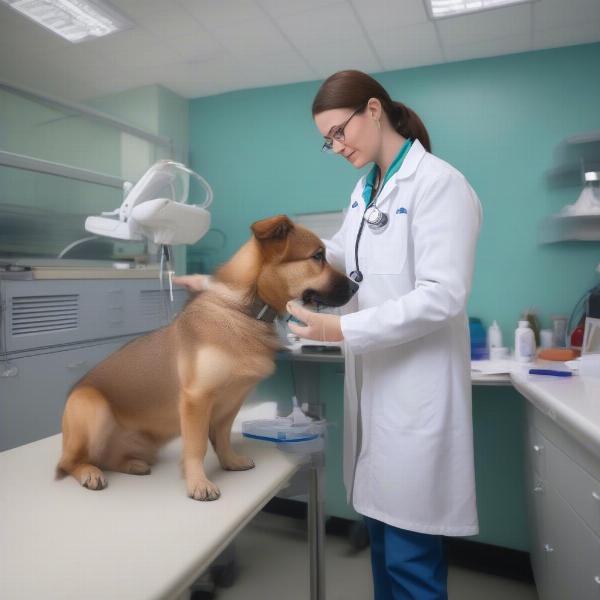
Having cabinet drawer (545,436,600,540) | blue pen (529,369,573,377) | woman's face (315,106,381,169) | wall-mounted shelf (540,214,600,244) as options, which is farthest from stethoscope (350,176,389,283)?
wall-mounted shelf (540,214,600,244)

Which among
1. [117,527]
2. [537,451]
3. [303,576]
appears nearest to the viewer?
[117,527]

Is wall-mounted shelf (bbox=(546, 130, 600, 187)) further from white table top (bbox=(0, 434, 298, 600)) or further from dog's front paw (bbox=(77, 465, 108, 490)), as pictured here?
dog's front paw (bbox=(77, 465, 108, 490))

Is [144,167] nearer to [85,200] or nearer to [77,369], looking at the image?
[85,200]

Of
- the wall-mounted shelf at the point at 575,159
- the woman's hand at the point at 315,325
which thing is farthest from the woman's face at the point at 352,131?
the wall-mounted shelf at the point at 575,159

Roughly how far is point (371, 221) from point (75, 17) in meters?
2.19

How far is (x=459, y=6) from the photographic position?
2215mm

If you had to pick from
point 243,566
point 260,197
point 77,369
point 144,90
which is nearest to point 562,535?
point 243,566

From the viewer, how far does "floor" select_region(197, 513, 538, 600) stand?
6.49 feet

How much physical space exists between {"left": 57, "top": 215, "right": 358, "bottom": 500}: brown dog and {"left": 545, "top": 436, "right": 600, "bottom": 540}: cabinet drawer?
2.35ft

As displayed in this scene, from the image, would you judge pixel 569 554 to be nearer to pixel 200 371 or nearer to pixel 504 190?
pixel 200 371

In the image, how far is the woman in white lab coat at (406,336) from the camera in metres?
1.01

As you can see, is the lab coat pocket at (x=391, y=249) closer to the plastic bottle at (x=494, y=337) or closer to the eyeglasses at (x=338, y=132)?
the eyeglasses at (x=338, y=132)

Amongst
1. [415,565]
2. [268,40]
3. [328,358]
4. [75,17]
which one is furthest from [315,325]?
[75,17]

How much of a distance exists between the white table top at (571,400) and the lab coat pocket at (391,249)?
20.0 inches
